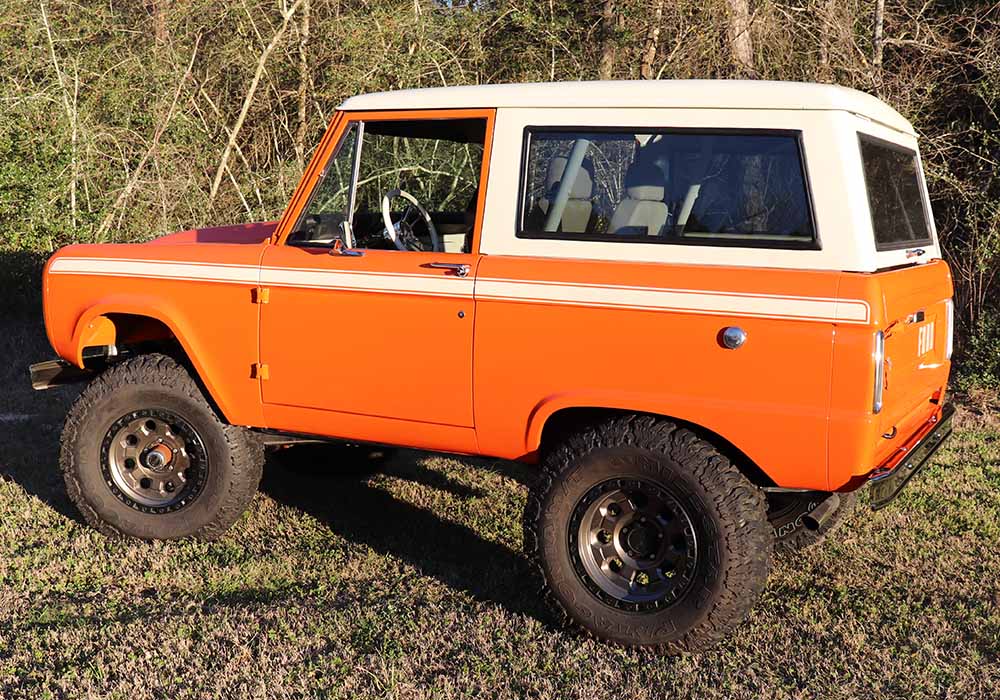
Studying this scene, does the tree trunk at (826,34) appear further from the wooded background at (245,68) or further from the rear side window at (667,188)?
the rear side window at (667,188)

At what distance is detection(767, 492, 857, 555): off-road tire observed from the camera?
431 cm

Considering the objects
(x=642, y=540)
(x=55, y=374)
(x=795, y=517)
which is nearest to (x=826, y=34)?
(x=795, y=517)

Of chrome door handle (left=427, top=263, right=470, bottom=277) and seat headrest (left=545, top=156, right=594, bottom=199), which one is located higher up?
seat headrest (left=545, top=156, right=594, bottom=199)

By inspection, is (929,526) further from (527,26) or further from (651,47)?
(527,26)

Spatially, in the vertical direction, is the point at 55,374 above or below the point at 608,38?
below

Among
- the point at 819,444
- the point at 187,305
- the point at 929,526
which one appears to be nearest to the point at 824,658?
the point at 819,444

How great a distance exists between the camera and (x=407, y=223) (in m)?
4.81

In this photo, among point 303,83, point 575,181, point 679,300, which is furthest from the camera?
point 303,83

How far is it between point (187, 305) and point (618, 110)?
2.19 meters

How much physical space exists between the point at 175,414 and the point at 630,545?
2298mm

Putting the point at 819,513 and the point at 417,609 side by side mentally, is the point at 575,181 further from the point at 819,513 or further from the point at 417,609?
the point at 417,609

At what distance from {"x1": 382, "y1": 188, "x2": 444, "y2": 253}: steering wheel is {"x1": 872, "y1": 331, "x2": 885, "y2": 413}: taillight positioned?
1.98 m

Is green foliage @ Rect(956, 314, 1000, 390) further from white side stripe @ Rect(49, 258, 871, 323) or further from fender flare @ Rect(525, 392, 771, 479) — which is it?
white side stripe @ Rect(49, 258, 871, 323)

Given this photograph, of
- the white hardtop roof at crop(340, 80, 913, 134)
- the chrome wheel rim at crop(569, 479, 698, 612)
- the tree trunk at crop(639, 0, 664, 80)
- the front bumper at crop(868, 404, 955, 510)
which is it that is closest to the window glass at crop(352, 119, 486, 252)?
the white hardtop roof at crop(340, 80, 913, 134)
